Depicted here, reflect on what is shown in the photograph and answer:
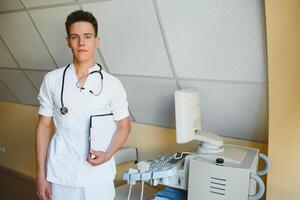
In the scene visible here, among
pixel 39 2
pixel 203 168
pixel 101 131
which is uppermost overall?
pixel 39 2

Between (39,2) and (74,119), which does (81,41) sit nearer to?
(74,119)

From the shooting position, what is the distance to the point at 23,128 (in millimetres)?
3404

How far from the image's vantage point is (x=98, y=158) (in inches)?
57.9

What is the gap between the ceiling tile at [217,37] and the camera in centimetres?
146

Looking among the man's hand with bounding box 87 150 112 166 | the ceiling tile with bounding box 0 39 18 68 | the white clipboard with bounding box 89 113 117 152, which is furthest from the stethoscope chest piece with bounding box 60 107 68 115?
the ceiling tile with bounding box 0 39 18 68

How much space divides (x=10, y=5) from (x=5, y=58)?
0.73 m

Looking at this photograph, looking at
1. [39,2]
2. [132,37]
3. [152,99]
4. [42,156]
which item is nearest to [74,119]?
[42,156]

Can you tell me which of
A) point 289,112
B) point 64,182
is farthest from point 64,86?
point 289,112

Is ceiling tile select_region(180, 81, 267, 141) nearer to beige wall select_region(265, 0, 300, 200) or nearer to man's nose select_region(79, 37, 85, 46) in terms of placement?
beige wall select_region(265, 0, 300, 200)

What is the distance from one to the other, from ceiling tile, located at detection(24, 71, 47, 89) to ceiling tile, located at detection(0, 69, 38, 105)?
9cm

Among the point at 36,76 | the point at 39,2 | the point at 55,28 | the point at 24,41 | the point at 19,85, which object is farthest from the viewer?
the point at 19,85

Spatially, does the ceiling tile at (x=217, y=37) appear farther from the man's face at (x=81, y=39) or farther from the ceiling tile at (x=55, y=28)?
the ceiling tile at (x=55, y=28)

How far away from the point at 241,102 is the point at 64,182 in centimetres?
107

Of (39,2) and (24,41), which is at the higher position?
(39,2)
